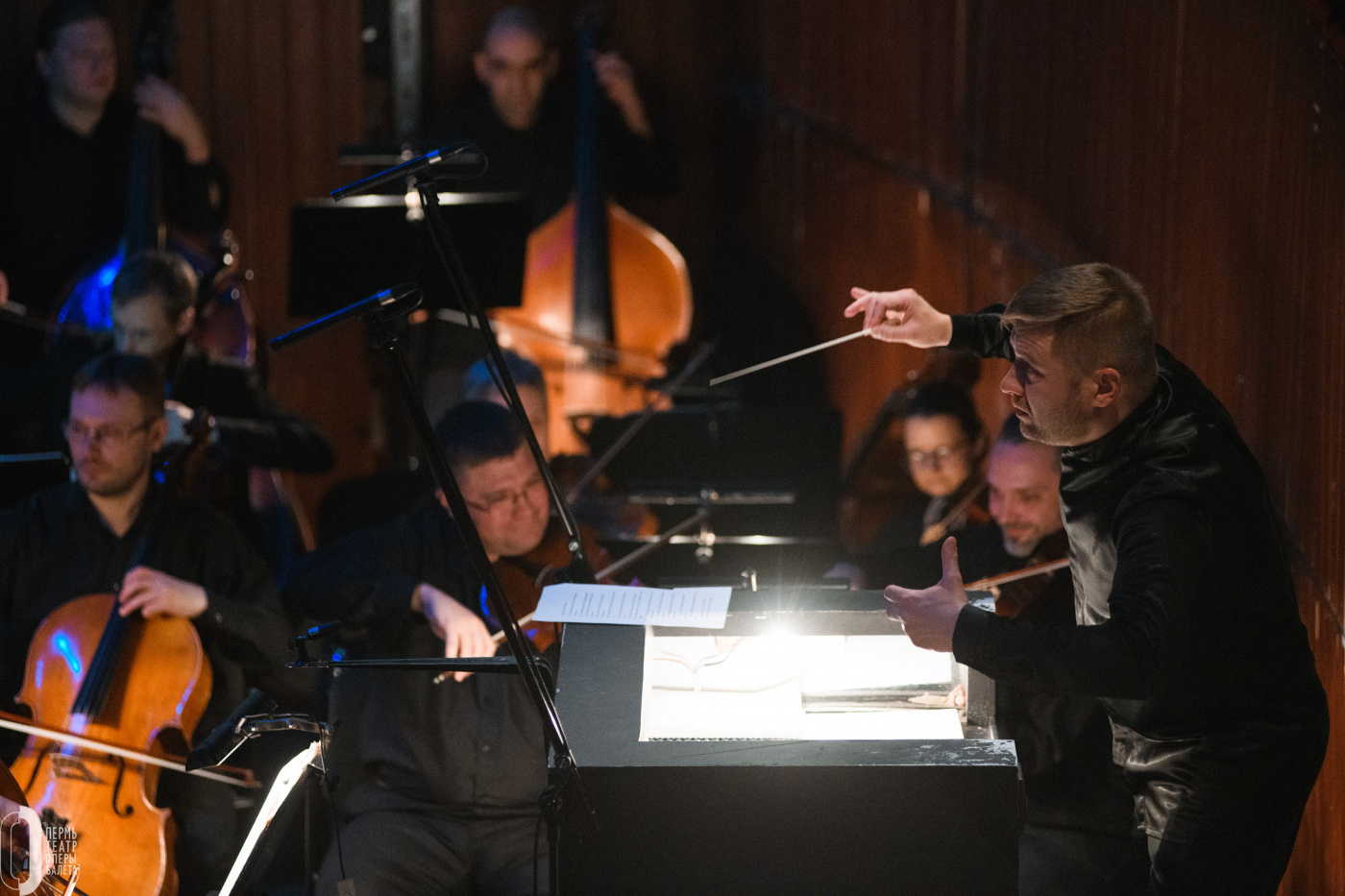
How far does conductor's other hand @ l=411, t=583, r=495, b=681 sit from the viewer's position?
7.97 feet

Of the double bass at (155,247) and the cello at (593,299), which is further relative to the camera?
the cello at (593,299)

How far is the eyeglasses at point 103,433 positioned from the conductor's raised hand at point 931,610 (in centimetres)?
185

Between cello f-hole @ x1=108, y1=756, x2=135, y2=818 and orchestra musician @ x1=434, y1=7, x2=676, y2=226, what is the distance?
2.94 metres

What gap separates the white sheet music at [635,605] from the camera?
6.35 feet

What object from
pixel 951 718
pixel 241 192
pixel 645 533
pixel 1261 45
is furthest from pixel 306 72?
pixel 951 718

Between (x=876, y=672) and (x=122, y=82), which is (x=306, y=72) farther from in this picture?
(x=876, y=672)

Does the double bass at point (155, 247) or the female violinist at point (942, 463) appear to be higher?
the double bass at point (155, 247)

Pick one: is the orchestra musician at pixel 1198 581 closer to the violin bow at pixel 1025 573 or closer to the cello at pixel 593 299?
the violin bow at pixel 1025 573

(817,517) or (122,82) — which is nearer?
(817,517)

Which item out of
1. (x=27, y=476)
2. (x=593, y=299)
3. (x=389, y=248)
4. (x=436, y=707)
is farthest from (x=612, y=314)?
(x=436, y=707)

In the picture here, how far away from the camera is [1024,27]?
3.56 metres

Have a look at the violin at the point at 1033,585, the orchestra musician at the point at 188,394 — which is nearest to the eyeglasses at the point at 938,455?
the violin at the point at 1033,585

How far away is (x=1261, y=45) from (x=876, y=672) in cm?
124

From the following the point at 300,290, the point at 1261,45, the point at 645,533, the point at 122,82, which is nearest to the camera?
the point at 1261,45
